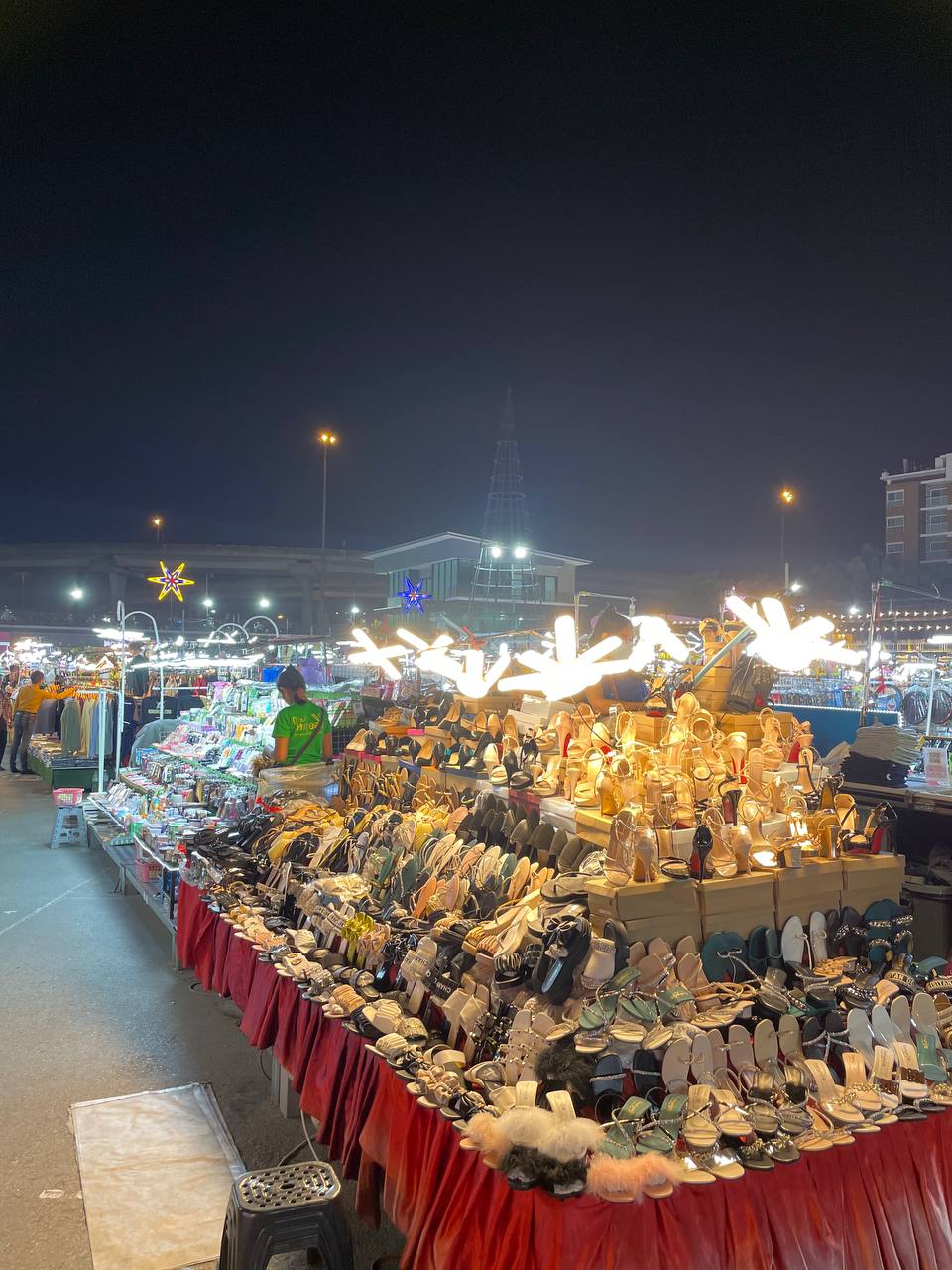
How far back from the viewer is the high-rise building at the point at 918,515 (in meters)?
40.6

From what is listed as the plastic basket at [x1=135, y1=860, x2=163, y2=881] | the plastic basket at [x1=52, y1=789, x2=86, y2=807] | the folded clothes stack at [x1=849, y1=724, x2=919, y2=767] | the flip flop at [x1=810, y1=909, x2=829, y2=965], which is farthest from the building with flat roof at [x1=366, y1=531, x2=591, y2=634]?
the flip flop at [x1=810, y1=909, x2=829, y2=965]

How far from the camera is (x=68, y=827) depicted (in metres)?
8.90

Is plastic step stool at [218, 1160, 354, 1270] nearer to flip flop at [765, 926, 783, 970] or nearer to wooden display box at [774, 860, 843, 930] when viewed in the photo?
flip flop at [765, 926, 783, 970]

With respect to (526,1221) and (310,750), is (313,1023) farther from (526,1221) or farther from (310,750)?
(310,750)

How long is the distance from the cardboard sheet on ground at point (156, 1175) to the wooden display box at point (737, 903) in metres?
2.03

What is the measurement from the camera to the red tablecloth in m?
1.88

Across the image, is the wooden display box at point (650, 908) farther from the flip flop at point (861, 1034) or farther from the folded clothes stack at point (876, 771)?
the folded clothes stack at point (876, 771)

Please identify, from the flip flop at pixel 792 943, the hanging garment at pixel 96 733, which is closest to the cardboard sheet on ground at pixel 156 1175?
the flip flop at pixel 792 943

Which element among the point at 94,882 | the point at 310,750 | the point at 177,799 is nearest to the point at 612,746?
the point at 310,750

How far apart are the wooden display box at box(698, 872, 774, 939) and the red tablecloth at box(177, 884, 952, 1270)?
0.75m

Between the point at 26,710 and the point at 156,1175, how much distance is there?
12836 millimetres

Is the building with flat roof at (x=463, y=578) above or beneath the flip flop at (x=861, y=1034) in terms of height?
above

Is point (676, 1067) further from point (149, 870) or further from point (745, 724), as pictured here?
point (149, 870)

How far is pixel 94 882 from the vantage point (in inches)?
294
